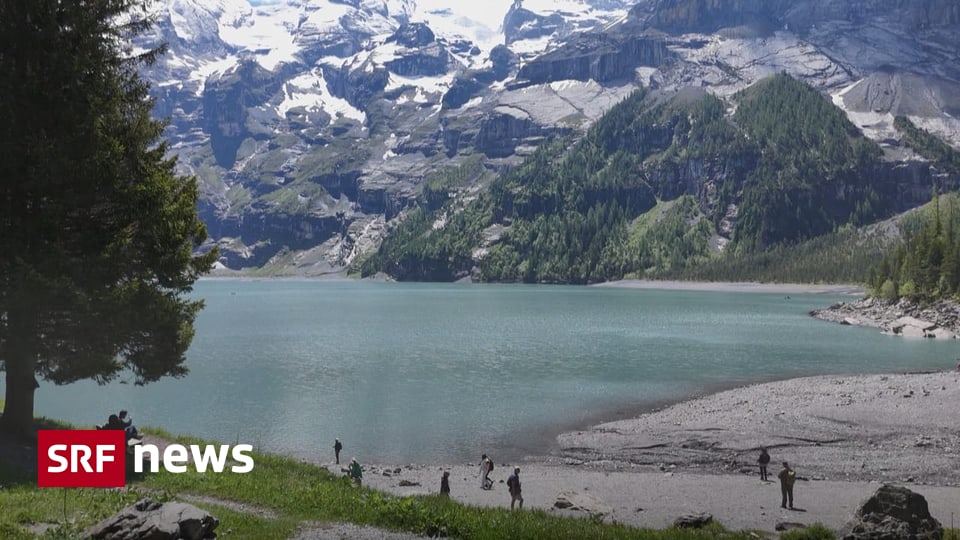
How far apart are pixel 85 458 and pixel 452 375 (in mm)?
56629

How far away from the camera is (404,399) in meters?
61.7

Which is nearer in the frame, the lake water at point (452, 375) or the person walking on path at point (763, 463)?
the person walking on path at point (763, 463)

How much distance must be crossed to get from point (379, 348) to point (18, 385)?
7025 centimetres

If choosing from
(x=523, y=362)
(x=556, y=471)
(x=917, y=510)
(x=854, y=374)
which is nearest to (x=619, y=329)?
(x=523, y=362)

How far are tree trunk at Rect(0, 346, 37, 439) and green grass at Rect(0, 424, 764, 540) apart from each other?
594 centimetres

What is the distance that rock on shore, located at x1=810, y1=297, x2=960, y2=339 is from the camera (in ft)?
364

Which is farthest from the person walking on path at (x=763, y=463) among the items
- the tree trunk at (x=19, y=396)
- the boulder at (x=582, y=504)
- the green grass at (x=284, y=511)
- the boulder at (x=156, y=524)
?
the tree trunk at (x=19, y=396)

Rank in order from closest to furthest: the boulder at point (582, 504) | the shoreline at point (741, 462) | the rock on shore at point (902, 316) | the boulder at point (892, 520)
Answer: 1. the boulder at point (892, 520)
2. the boulder at point (582, 504)
3. the shoreline at point (741, 462)
4. the rock on shore at point (902, 316)

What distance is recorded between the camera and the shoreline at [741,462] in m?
30.3

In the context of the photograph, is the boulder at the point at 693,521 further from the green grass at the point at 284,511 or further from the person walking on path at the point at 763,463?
the person walking on path at the point at 763,463

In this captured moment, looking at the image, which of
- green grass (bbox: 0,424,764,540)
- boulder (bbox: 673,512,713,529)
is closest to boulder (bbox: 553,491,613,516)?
boulder (bbox: 673,512,713,529)

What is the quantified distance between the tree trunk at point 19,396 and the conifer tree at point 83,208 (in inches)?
2.0

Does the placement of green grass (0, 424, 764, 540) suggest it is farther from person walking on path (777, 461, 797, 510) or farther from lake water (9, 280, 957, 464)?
lake water (9, 280, 957, 464)

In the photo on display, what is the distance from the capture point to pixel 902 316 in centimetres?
12731
